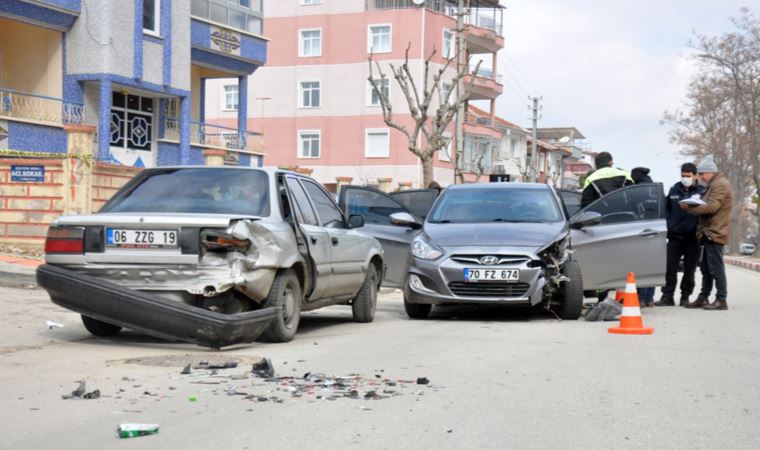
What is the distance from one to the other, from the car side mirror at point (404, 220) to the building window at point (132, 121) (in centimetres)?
1772

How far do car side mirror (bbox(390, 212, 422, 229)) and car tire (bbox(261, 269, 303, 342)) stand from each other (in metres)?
3.33

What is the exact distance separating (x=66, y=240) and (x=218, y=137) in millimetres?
26106

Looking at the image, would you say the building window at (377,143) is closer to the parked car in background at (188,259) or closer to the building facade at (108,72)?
the building facade at (108,72)

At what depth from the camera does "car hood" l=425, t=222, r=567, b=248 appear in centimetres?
1098

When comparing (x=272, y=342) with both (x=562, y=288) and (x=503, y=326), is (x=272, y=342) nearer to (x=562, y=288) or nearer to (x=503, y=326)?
(x=503, y=326)

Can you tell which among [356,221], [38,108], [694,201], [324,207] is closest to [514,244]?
[356,221]

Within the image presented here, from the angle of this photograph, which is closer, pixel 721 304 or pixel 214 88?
pixel 721 304

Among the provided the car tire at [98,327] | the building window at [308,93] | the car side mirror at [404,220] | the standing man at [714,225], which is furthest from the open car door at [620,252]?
the building window at [308,93]

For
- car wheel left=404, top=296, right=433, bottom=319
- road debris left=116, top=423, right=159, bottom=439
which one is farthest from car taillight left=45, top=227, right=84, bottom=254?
car wheel left=404, top=296, right=433, bottom=319

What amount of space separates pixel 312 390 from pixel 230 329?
1.57 m

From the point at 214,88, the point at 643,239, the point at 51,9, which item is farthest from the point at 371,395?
the point at 214,88

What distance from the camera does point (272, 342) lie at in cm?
870

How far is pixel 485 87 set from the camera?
58250 mm

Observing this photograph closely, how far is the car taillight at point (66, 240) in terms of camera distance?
316 inches
